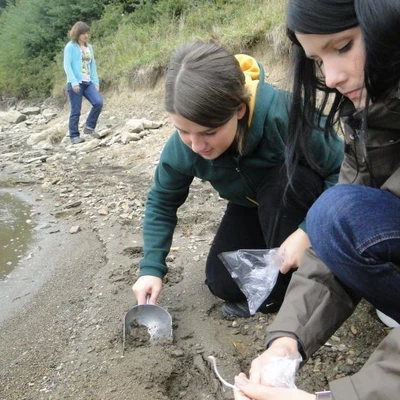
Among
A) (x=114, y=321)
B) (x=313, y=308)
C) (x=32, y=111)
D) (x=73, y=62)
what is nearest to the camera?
(x=313, y=308)

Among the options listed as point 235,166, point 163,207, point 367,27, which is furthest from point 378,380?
point 163,207

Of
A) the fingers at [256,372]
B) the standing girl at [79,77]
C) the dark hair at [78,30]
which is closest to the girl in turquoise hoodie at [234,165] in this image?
the fingers at [256,372]

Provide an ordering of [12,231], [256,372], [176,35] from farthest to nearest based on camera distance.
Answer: [176,35] < [12,231] < [256,372]

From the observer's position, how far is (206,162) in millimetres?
2098

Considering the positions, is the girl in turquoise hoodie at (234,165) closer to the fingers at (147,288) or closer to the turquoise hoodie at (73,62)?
the fingers at (147,288)

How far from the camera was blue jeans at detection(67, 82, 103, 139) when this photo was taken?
25.3 feet

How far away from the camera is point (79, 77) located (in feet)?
25.2

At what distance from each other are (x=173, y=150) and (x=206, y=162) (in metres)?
0.15

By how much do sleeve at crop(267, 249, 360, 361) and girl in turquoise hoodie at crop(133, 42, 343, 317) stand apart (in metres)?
0.40

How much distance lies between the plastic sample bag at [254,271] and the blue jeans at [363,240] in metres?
0.57

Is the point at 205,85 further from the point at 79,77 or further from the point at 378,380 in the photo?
the point at 79,77

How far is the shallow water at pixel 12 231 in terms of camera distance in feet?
11.7

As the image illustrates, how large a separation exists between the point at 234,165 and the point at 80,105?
621 centimetres

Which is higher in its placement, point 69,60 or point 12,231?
point 69,60
